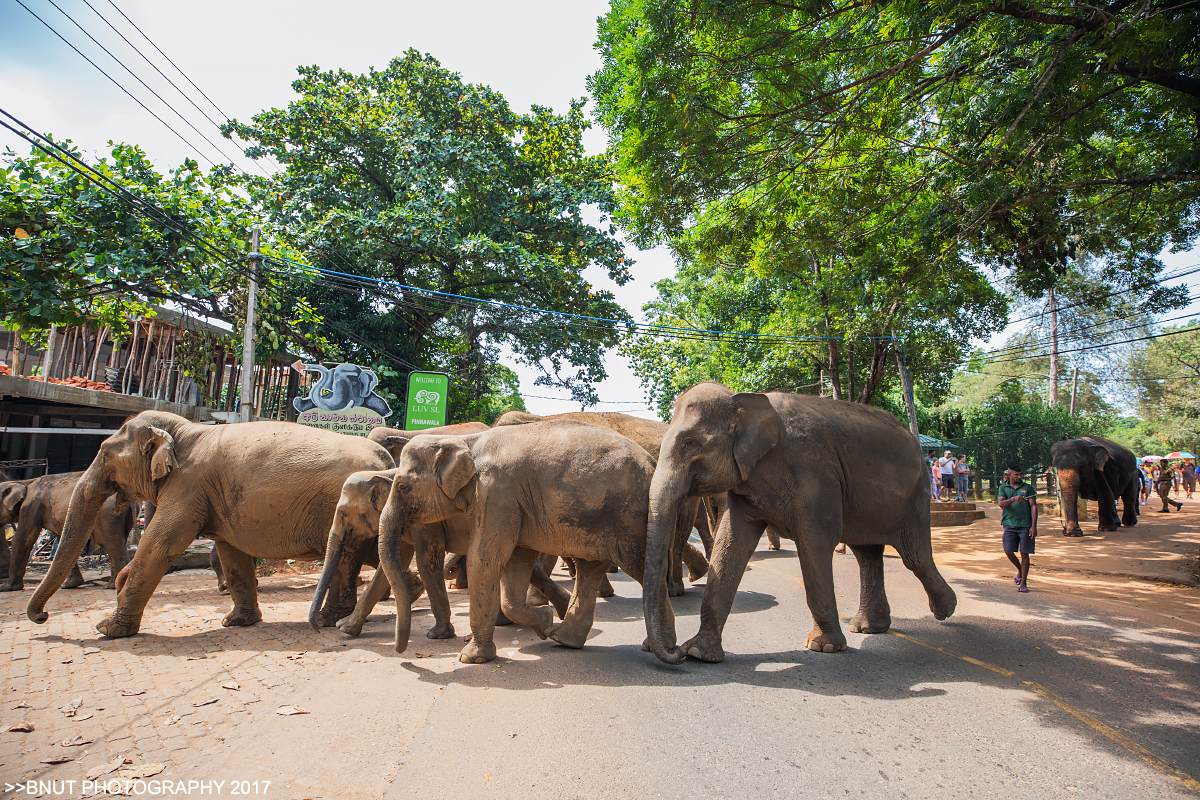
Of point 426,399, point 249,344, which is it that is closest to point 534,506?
point 249,344

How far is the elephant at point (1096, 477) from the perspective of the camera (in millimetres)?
13984

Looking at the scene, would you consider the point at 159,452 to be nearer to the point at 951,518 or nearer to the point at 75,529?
the point at 75,529

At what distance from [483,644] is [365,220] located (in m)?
16.5

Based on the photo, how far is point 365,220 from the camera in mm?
18547

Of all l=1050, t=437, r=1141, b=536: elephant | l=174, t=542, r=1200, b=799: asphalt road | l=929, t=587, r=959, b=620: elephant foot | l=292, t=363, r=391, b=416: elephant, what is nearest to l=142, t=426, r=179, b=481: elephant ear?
l=174, t=542, r=1200, b=799: asphalt road

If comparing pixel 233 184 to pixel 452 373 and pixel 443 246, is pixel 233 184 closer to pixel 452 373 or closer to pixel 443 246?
pixel 443 246

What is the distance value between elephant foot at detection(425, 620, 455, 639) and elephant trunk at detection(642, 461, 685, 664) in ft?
7.05

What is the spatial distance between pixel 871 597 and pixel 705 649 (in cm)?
223

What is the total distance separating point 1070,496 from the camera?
14.2m

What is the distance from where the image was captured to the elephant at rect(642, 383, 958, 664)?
500 cm

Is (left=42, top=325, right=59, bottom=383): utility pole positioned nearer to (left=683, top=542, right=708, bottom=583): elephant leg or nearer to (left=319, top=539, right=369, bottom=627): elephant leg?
(left=319, top=539, right=369, bottom=627): elephant leg

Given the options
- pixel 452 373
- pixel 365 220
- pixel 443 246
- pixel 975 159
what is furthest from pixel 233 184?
Result: pixel 975 159

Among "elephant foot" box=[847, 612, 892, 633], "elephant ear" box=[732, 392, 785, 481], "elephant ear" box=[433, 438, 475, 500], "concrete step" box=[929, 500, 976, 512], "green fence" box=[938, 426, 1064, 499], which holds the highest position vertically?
"green fence" box=[938, 426, 1064, 499]

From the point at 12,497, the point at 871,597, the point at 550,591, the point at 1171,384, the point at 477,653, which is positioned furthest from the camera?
the point at 1171,384
